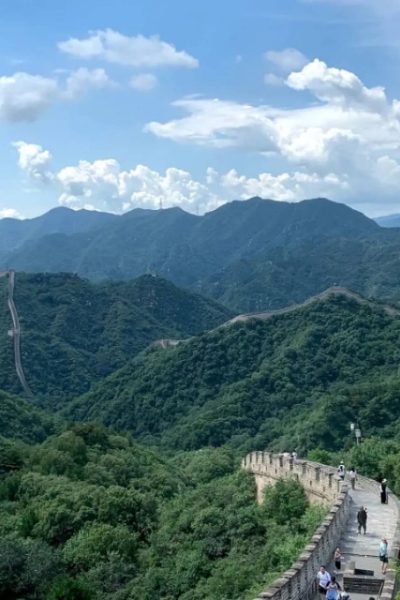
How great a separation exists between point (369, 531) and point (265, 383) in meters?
68.3

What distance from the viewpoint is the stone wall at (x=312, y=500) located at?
537 inches

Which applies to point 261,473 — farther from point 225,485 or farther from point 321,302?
point 321,302

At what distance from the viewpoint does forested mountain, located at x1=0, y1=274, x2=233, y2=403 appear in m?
119

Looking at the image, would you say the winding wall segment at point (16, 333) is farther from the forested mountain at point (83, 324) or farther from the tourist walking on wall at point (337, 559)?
the tourist walking on wall at point (337, 559)

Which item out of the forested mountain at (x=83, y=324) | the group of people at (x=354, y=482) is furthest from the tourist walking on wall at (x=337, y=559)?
the forested mountain at (x=83, y=324)

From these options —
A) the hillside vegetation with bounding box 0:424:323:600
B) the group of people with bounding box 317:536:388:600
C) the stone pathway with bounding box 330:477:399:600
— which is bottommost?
the hillside vegetation with bounding box 0:424:323:600

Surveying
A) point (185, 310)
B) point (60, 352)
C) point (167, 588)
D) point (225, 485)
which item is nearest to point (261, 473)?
point (225, 485)

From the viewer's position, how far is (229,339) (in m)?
102

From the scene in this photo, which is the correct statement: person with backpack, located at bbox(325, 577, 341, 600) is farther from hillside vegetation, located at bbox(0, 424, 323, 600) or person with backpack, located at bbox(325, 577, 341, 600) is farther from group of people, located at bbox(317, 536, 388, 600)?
hillside vegetation, located at bbox(0, 424, 323, 600)

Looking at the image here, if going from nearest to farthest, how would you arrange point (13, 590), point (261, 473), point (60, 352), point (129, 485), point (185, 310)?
1. point (13, 590)
2. point (261, 473)
3. point (129, 485)
4. point (60, 352)
5. point (185, 310)

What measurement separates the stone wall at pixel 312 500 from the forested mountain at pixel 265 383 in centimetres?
3546

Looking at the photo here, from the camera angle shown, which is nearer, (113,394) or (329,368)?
(329,368)

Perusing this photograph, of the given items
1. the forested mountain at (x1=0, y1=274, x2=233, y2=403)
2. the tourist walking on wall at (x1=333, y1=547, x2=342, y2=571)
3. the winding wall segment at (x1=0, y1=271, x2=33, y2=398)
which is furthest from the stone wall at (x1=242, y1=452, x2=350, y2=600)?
the forested mountain at (x1=0, y1=274, x2=233, y2=403)

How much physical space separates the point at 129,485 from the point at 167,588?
13.8m
